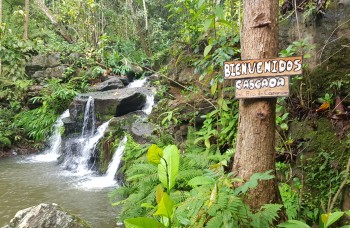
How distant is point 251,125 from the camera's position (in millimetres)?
2479

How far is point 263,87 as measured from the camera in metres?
2.40

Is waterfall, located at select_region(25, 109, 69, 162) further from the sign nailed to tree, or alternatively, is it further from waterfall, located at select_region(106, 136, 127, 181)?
the sign nailed to tree

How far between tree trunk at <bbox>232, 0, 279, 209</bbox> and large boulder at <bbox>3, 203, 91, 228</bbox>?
2.26 metres

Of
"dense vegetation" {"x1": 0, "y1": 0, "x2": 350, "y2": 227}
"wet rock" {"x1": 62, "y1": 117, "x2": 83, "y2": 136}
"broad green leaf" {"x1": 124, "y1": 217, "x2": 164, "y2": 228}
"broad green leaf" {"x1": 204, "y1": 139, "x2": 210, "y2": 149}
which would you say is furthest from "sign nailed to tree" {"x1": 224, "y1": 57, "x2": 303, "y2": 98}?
"wet rock" {"x1": 62, "y1": 117, "x2": 83, "y2": 136}

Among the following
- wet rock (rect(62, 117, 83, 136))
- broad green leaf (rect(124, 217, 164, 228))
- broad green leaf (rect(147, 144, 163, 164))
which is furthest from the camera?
wet rock (rect(62, 117, 83, 136))

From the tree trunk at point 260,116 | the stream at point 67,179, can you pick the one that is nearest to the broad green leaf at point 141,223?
the tree trunk at point 260,116

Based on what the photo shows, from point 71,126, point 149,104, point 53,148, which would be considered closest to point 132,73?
point 149,104

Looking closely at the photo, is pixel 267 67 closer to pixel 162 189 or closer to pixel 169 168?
pixel 169 168

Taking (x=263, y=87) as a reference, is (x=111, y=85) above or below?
above

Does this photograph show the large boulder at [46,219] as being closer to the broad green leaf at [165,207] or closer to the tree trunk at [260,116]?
the broad green leaf at [165,207]

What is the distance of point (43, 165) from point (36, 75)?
574 cm

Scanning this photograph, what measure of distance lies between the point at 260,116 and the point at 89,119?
8293 millimetres

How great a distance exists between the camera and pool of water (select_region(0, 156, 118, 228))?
533cm

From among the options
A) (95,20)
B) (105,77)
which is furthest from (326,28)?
(95,20)
